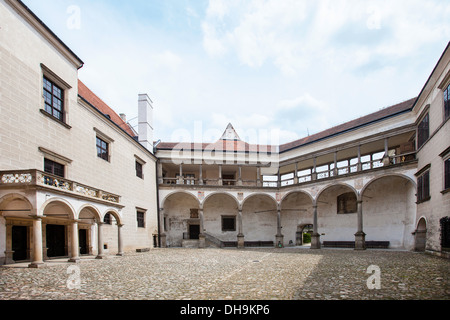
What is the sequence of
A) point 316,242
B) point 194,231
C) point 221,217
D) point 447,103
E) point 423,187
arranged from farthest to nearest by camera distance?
point 221,217 < point 194,231 < point 316,242 < point 423,187 < point 447,103

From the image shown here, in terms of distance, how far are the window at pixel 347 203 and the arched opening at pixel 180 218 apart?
40.4 ft

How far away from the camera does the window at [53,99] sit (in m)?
13.5

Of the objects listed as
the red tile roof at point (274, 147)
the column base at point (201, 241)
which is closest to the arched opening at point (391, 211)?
the red tile roof at point (274, 147)

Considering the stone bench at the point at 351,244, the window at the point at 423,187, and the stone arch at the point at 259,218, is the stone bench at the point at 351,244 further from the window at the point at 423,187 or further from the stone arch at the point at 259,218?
the stone arch at the point at 259,218

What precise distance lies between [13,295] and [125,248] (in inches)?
529

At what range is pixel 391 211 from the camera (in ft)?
72.1

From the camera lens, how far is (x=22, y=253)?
12141 millimetres

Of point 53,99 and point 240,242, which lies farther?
point 240,242

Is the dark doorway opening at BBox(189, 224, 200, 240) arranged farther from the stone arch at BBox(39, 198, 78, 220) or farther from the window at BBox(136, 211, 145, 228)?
the stone arch at BBox(39, 198, 78, 220)

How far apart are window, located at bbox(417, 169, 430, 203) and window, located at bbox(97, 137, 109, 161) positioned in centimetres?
1777

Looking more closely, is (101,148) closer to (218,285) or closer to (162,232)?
(162,232)

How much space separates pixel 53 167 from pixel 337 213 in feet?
68.8

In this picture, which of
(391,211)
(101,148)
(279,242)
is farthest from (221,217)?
(101,148)

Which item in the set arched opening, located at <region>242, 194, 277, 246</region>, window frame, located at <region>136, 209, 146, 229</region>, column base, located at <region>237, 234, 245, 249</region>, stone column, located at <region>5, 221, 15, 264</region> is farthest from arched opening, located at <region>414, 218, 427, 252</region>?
stone column, located at <region>5, 221, 15, 264</region>
